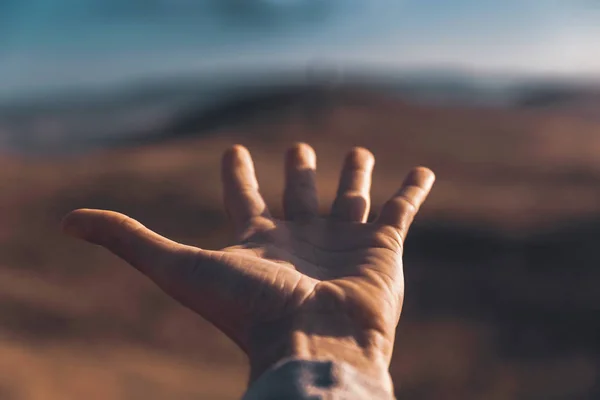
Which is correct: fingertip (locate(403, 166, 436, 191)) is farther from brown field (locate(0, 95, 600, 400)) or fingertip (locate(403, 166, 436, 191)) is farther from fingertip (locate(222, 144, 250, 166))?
brown field (locate(0, 95, 600, 400))

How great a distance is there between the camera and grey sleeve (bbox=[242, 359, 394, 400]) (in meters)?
1.42

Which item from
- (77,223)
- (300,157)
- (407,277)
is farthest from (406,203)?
(407,277)

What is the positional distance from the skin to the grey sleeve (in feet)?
0.18

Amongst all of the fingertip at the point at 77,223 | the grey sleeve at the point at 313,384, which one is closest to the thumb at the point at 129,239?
the fingertip at the point at 77,223

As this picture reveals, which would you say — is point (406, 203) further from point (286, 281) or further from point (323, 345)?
point (323, 345)

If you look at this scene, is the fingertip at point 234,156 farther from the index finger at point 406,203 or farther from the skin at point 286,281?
the index finger at point 406,203

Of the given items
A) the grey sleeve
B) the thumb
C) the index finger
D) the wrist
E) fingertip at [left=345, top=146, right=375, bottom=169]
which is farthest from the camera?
fingertip at [left=345, top=146, right=375, bottom=169]

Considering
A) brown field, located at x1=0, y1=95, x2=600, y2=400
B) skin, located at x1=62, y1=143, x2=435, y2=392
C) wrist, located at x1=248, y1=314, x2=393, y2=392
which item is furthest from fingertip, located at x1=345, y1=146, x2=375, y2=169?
brown field, located at x1=0, y1=95, x2=600, y2=400

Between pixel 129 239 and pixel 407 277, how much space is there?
15.5ft

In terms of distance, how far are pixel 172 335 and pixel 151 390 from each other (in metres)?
1.05

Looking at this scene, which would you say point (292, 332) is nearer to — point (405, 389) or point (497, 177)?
point (405, 389)

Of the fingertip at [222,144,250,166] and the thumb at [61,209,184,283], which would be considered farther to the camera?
the fingertip at [222,144,250,166]

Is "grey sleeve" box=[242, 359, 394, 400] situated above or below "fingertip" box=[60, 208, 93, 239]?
below

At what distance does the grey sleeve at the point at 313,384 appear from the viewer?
142cm
